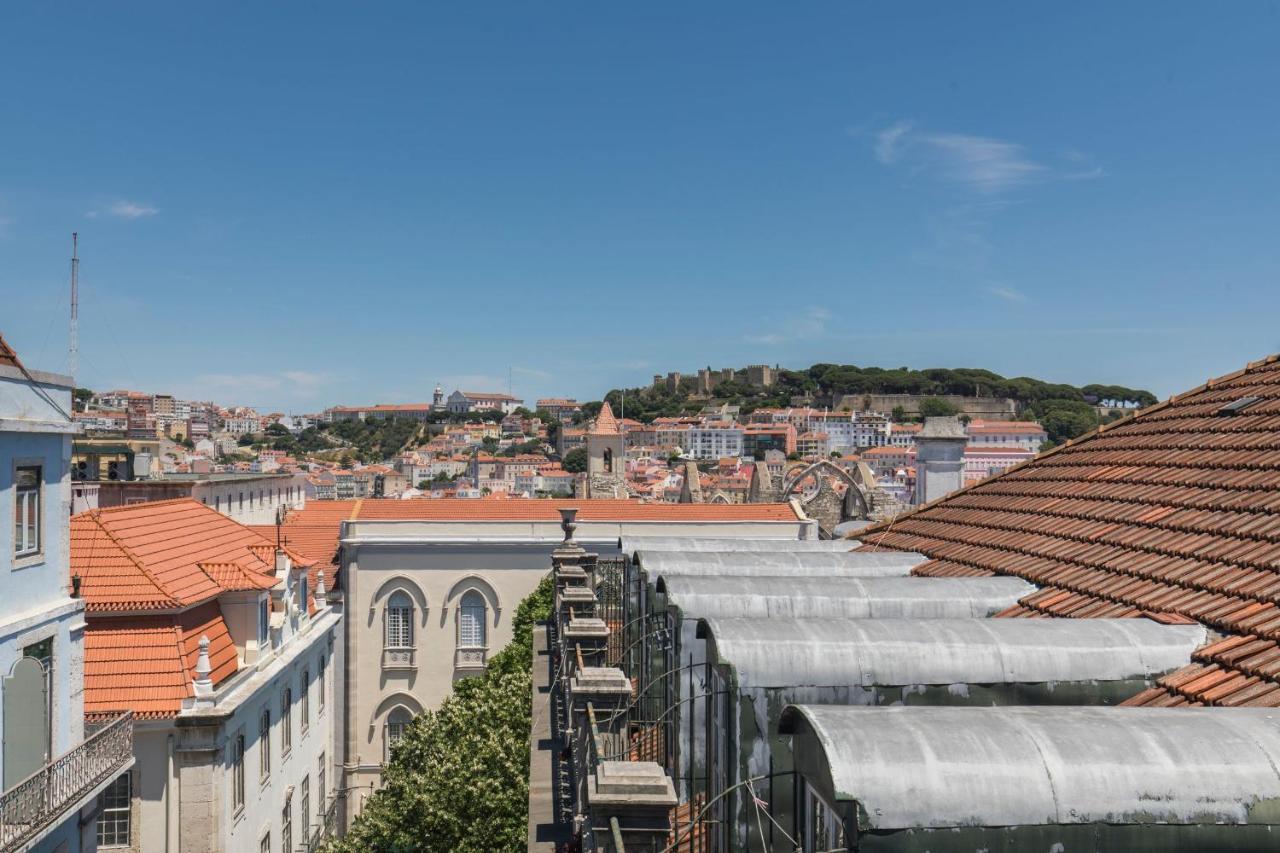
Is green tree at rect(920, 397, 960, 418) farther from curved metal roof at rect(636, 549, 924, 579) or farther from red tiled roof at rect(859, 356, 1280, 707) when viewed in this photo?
curved metal roof at rect(636, 549, 924, 579)

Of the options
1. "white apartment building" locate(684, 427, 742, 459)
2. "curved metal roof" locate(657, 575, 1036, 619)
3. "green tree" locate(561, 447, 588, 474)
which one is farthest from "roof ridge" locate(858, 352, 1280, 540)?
"white apartment building" locate(684, 427, 742, 459)

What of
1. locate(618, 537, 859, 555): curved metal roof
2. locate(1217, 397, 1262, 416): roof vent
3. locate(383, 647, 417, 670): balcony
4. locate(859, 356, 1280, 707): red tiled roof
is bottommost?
locate(383, 647, 417, 670): balcony

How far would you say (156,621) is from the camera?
47.8ft

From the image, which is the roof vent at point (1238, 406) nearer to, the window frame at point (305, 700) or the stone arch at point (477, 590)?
the window frame at point (305, 700)

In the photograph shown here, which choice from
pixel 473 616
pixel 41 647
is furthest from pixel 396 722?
pixel 41 647

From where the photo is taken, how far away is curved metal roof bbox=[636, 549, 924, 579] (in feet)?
24.5

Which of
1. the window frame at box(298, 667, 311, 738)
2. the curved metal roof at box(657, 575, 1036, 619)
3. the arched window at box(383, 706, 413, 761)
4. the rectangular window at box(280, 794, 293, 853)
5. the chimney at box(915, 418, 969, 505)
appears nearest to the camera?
the curved metal roof at box(657, 575, 1036, 619)

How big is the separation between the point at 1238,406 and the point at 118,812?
47.8ft

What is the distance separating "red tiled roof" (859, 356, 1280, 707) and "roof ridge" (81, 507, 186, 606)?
10426 millimetres

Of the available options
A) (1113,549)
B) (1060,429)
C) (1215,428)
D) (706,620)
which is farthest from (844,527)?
(1060,429)

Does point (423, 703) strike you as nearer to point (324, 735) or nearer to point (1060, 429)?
point (324, 735)

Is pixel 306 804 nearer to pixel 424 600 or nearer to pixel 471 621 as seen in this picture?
pixel 424 600

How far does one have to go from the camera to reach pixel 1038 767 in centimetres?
284

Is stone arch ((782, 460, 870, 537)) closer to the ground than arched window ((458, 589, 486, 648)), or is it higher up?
higher up
